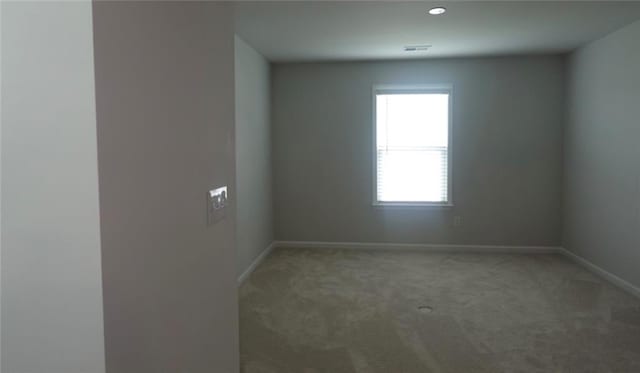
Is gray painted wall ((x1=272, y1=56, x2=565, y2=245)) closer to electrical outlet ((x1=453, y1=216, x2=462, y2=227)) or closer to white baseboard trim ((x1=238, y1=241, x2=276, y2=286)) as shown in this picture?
electrical outlet ((x1=453, y1=216, x2=462, y2=227))

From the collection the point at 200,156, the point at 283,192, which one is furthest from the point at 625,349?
the point at 283,192

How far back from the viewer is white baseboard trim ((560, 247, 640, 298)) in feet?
13.6

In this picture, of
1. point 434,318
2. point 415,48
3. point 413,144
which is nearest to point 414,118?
point 413,144

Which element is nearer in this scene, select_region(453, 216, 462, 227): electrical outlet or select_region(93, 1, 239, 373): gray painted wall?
select_region(93, 1, 239, 373): gray painted wall

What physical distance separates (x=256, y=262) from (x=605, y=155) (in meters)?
3.87

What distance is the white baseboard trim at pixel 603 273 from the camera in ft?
13.6

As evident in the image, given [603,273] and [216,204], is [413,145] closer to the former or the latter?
[603,273]

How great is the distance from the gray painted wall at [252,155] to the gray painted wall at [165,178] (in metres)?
2.85

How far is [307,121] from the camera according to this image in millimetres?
5984

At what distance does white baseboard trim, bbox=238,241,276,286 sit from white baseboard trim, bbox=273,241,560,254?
0.81 feet

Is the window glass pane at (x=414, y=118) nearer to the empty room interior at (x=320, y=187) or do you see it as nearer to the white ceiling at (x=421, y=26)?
the empty room interior at (x=320, y=187)

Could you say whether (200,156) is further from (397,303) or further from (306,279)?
(306,279)

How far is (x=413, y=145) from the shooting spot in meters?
5.83

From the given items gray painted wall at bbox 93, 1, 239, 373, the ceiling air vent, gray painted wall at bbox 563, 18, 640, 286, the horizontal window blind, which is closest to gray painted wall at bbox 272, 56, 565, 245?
the horizontal window blind
